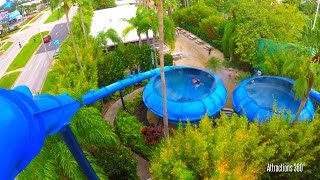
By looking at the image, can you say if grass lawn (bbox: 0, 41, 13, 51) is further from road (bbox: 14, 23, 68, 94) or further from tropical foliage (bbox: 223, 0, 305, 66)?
tropical foliage (bbox: 223, 0, 305, 66)

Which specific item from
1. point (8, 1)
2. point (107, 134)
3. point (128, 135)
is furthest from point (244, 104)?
point (8, 1)

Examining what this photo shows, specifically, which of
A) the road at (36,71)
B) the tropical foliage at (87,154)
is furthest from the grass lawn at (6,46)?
the tropical foliage at (87,154)

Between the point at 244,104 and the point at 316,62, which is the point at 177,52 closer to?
the point at 244,104

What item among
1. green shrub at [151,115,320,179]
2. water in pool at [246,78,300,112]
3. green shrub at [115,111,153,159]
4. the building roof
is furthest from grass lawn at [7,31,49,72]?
green shrub at [151,115,320,179]

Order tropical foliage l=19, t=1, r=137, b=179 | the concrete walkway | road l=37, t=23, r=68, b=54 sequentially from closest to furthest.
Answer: tropical foliage l=19, t=1, r=137, b=179, the concrete walkway, road l=37, t=23, r=68, b=54

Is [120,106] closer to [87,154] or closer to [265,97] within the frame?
[87,154]
